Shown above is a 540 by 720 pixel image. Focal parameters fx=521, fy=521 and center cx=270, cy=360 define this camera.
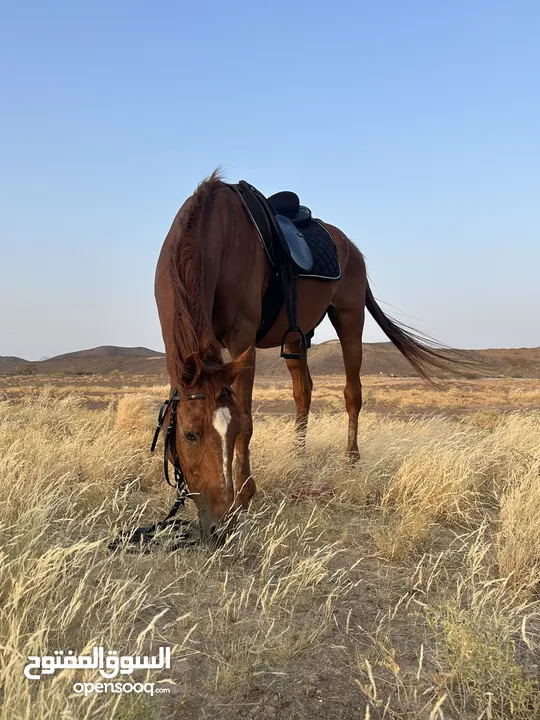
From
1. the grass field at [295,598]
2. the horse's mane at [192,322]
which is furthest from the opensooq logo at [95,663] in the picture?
the horse's mane at [192,322]

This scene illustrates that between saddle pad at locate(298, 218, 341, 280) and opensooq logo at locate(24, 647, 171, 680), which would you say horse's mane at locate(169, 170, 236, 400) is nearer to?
opensooq logo at locate(24, 647, 171, 680)

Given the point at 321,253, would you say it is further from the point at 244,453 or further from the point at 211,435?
the point at 211,435

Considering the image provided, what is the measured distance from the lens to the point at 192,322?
3256 millimetres

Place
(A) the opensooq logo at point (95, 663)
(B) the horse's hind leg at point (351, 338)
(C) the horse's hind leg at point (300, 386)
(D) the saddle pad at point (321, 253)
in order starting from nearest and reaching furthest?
(A) the opensooq logo at point (95, 663) → (D) the saddle pad at point (321, 253) → (C) the horse's hind leg at point (300, 386) → (B) the horse's hind leg at point (351, 338)

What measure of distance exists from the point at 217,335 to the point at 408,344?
160 inches

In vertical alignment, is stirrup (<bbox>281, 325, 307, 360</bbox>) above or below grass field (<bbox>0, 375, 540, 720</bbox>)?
above

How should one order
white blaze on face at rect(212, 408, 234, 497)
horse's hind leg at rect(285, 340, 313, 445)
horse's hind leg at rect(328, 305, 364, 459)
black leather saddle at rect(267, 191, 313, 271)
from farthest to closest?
1. horse's hind leg at rect(328, 305, 364, 459)
2. horse's hind leg at rect(285, 340, 313, 445)
3. black leather saddle at rect(267, 191, 313, 271)
4. white blaze on face at rect(212, 408, 234, 497)

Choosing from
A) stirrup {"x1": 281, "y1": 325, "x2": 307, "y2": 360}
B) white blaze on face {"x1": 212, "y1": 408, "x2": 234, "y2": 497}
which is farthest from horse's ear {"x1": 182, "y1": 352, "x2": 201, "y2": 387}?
stirrup {"x1": 281, "y1": 325, "x2": 307, "y2": 360}

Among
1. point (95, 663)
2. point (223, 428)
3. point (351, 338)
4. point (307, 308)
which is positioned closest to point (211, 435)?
point (223, 428)

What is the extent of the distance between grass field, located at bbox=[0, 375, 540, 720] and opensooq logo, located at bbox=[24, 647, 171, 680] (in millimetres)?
41

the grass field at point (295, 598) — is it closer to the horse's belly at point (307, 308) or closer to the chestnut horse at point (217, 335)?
the chestnut horse at point (217, 335)

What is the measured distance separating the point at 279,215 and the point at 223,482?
372 cm

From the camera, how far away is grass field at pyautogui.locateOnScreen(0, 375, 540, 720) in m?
1.96

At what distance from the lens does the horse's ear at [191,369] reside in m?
3.04
